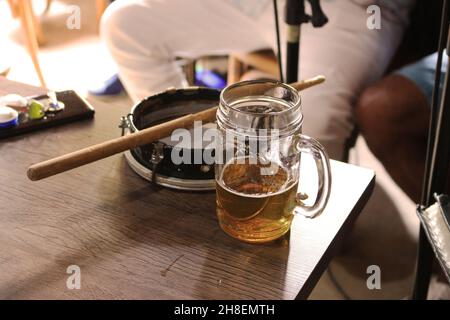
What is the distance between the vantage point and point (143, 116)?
760 millimetres

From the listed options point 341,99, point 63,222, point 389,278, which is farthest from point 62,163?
point 389,278

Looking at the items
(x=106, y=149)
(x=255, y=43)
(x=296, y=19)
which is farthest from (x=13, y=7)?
(x=106, y=149)

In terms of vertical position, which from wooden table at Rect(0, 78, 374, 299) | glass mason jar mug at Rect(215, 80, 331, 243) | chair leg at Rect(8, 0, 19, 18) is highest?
glass mason jar mug at Rect(215, 80, 331, 243)

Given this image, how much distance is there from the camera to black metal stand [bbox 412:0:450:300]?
0.71m

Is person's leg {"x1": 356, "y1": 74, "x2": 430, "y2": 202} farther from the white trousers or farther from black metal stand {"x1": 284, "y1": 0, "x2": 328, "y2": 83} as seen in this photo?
black metal stand {"x1": 284, "y1": 0, "x2": 328, "y2": 83}

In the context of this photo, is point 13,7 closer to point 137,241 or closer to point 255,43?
point 255,43

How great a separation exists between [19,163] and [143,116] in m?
0.17

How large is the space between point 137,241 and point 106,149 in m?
0.11

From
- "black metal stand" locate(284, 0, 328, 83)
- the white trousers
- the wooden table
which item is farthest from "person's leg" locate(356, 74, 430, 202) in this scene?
the wooden table

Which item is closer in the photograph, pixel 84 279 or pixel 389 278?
pixel 84 279

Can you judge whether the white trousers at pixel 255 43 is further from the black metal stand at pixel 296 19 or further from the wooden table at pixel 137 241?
the wooden table at pixel 137 241

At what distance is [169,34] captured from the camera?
147 centimetres

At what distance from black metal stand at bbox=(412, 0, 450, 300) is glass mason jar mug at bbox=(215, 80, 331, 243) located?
0.76 feet

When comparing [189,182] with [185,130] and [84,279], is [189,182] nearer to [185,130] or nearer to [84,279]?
[185,130]
